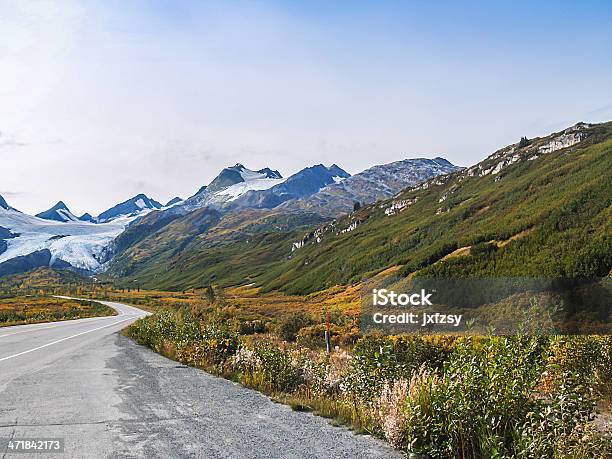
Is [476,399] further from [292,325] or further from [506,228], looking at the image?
[506,228]

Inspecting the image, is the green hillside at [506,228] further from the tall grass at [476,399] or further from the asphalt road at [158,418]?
the asphalt road at [158,418]

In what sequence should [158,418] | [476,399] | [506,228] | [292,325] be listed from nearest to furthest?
1. [476,399]
2. [158,418]
3. [292,325]
4. [506,228]

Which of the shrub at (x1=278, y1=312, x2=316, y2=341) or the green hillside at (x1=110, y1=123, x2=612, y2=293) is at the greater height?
the green hillside at (x1=110, y1=123, x2=612, y2=293)

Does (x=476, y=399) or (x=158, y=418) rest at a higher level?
(x=476, y=399)

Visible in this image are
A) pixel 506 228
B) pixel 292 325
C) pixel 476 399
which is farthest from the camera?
pixel 506 228

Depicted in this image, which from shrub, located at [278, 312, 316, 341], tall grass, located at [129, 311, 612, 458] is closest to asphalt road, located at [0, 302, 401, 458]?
tall grass, located at [129, 311, 612, 458]

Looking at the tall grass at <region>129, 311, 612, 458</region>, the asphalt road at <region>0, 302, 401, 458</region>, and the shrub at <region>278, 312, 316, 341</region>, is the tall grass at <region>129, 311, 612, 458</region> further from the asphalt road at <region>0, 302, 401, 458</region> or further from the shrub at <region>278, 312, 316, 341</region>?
the shrub at <region>278, 312, 316, 341</region>

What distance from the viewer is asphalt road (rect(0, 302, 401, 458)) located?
702 centimetres

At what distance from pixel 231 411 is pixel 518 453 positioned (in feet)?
18.0

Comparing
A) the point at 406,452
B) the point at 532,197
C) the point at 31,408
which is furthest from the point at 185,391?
the point at 532,197

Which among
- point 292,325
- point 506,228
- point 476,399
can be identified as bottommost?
point 292,325

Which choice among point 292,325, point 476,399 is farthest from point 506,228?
point 476,399

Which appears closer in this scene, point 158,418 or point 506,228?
point 158,418

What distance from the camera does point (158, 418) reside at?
28.3 feet
